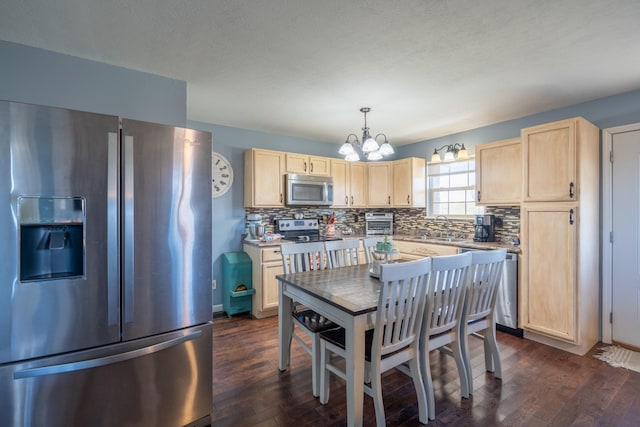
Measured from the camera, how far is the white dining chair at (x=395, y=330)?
63.2 inches

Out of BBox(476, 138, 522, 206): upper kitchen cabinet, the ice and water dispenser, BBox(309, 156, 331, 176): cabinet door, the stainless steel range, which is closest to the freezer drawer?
the ice and water dispenser

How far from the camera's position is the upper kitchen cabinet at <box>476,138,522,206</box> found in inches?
128

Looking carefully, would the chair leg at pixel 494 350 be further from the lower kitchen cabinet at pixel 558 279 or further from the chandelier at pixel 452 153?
the chandelier at pixel 452 153

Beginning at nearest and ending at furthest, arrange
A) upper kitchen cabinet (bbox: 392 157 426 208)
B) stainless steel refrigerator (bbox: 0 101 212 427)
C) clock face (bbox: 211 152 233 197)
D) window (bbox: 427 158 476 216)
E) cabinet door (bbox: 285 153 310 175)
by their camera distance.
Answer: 1. stainless steel refrigerator (bbox: 0 101 212 427)
2. clock face (bbox: 211 152 233 197)
3. cabinet door (bbox: 285 153 310 175)
4. window (bbox: 427 158 476 216)
5. upper kitchen cabinet (bbox: 392 157 426 208)

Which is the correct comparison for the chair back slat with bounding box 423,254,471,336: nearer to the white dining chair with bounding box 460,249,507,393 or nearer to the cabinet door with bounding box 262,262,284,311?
the white dining chair with bounding box 460,249,507,393

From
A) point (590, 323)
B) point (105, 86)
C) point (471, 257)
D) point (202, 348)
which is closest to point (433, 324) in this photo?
point (471, 257)

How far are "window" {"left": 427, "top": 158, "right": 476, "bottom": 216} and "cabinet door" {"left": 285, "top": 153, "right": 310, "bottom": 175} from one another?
195cm

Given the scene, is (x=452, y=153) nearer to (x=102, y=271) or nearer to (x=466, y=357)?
(x=466, y=357)

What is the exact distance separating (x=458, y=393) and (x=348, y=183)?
321cm

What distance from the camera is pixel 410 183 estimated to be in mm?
4508

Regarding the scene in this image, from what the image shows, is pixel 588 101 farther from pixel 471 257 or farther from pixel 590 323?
pixel 471 257

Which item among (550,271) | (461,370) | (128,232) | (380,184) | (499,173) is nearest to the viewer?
(128,232)

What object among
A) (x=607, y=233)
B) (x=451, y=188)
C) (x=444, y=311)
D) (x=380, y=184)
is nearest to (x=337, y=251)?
(x=444, y=311)

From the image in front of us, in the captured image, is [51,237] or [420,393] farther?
[420,393]
